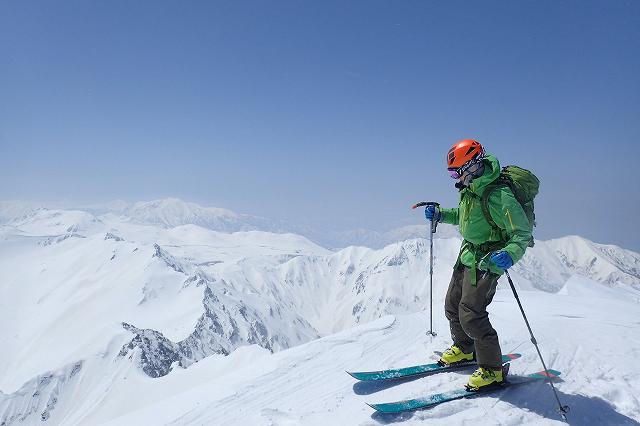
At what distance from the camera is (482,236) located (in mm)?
6367

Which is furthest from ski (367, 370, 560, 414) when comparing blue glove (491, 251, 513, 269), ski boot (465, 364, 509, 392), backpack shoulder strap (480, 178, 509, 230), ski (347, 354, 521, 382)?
backpack shoulder strap (480, 178, 509, 230)

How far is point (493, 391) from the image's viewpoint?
6.28m

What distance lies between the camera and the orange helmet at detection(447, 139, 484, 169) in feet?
20.3

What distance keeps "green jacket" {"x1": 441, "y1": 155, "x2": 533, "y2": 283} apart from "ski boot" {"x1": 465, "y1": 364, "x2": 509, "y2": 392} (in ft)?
5.12

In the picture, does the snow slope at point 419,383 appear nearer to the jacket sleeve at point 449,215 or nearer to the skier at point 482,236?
the skier at point 482,236

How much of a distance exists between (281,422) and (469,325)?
3.45 m

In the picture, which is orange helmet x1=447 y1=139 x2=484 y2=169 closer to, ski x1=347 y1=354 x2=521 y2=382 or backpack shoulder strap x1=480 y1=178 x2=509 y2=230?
backpack shoulder strap x1=480 y1=178 x2=509 y2=230

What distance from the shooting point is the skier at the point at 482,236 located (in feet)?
18.8

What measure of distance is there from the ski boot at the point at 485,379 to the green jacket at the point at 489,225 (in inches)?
61.5

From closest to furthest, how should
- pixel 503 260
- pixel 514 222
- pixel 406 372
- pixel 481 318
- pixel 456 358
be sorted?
pixel 503 260, pixel 514 222, pixel 481 318, pixel 406 372, pixel 456 358

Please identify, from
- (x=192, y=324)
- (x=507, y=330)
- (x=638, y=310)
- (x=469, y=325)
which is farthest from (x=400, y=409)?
(x=192, y=324)

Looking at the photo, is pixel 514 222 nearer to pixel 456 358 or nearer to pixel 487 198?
pixel 487 198

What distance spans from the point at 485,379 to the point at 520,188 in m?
3.17

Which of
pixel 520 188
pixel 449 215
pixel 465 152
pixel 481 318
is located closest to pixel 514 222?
pixel 520 188
